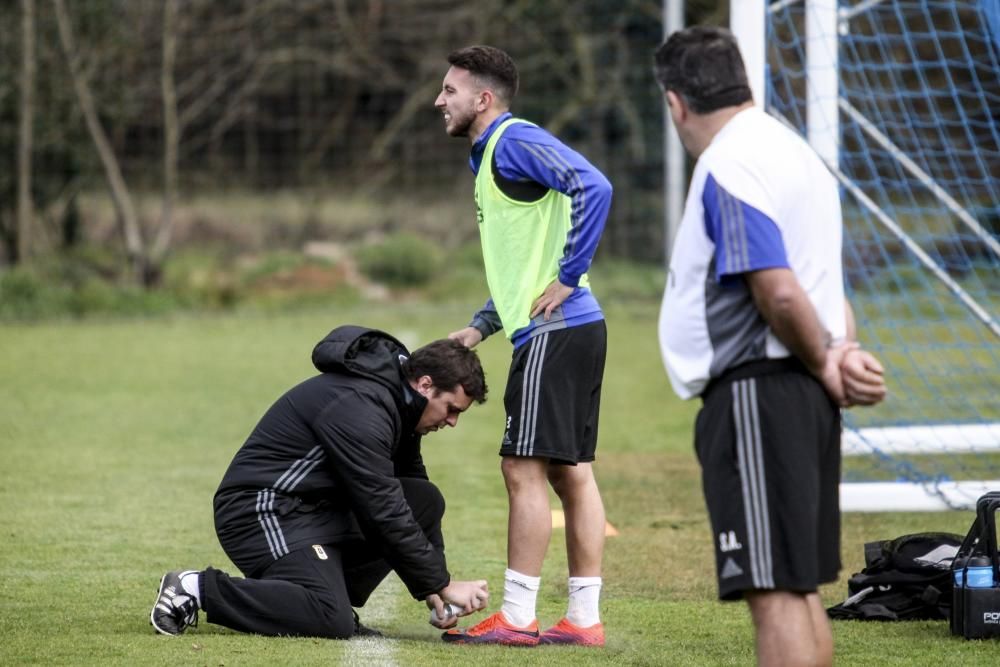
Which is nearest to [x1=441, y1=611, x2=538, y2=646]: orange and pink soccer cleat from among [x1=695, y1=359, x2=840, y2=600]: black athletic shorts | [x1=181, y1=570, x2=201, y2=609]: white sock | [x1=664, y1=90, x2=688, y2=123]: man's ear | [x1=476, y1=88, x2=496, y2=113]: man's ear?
[x1=181, y1=570, x2=201, y2=609]: white sock

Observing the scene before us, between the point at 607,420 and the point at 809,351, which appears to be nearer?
Answer: the point at 809,351

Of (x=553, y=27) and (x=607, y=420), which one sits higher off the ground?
(x=553, y=27)

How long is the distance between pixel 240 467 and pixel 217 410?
228 inches

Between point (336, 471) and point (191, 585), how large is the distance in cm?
61

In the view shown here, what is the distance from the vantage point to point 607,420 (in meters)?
10.9

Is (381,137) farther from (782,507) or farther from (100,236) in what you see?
(782,507)

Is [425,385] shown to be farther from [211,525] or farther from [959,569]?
[211,525]

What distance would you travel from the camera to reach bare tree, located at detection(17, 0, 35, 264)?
17750 mm

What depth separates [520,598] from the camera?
5.10 meters

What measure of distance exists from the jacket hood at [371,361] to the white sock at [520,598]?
0.63m

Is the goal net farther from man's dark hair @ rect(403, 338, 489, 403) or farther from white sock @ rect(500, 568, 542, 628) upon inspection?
man's dark hair @ rect(403, 338, 489, 403)

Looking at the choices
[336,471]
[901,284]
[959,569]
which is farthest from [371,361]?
[901,284]

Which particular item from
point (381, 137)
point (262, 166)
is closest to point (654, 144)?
point (381, 137)

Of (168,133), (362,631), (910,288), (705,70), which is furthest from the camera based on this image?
(168,133)
